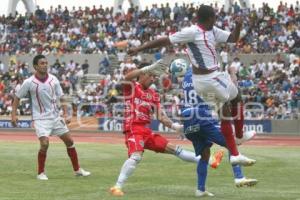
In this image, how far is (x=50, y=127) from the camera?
45.7 ft

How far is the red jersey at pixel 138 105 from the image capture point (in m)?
11.5

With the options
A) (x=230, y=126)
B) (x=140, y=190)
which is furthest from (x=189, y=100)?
(x=140, y=190)

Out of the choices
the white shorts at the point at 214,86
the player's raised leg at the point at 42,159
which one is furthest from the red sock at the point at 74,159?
the white shorts at the point at 214,86

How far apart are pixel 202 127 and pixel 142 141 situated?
102cm

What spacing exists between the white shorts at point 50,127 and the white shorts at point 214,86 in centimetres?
445

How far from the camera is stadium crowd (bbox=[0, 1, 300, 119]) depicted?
33.4 meters

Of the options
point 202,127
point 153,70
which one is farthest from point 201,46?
point 202,127

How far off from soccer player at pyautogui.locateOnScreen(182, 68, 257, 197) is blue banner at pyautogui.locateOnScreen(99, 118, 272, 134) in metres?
21.1

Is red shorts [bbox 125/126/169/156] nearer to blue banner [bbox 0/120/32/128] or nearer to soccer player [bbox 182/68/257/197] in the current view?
soccer player [bbox 182/68/257/197]

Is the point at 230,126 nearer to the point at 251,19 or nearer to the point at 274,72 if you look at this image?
the point at 274,72

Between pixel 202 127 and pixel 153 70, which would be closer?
pixel 153 70

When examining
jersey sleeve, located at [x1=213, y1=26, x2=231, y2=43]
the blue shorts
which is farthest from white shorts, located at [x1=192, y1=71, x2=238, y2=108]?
the blue shorts

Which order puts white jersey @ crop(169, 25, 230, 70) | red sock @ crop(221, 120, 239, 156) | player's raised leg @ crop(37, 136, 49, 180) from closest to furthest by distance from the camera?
white jersey @ crop(169, 25, 230, 70)
red sock @ crop(221, 120, 239, 156)
player's raised leg @ crop(37, 136, 49, 180)

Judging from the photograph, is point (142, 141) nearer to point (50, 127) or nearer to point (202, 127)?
point (202, 127)
